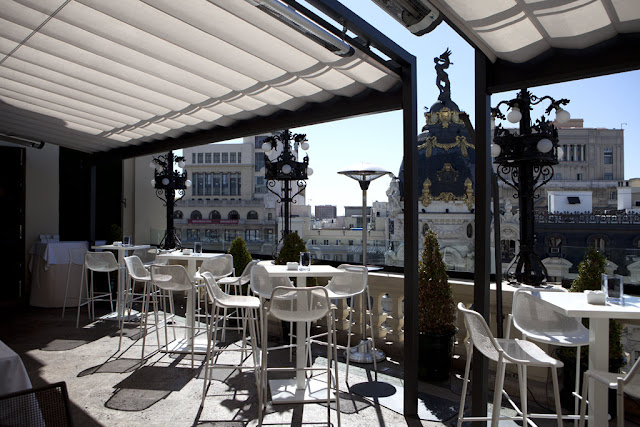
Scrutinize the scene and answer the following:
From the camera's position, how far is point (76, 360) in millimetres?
4496

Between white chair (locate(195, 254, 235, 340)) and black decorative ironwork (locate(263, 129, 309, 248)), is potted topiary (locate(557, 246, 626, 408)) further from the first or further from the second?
black decorative ironwork (locate(263, 129, 309, 248))

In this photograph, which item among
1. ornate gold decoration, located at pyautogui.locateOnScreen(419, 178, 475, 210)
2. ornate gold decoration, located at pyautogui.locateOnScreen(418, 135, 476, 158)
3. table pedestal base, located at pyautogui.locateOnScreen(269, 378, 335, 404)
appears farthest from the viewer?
ornate gold decoration, located at pyautogui.locateOnScreen(418, 135, 476, 158)

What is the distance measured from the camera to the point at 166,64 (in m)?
3.58

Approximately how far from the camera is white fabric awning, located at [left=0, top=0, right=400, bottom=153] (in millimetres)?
2832

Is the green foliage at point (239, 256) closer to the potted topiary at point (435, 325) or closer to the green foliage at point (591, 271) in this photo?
the potted topiary at point (435, 325)

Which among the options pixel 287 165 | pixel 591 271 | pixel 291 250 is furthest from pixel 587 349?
pixel 287 165

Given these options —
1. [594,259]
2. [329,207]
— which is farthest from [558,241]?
[329,207]

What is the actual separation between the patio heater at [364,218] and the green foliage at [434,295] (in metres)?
0.73

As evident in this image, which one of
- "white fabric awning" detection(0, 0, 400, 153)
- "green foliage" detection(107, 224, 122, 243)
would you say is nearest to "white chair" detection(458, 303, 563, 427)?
"white fabric awning" detection(0, 0, 400, 153)

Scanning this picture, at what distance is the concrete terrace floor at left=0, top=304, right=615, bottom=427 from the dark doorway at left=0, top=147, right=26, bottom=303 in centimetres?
227

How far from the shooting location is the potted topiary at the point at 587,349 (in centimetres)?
331

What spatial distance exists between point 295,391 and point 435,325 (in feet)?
4.48

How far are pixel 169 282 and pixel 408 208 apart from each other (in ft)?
7.94

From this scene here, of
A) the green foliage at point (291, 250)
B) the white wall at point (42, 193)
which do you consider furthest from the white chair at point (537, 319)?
the white wall at point (42, 193)
